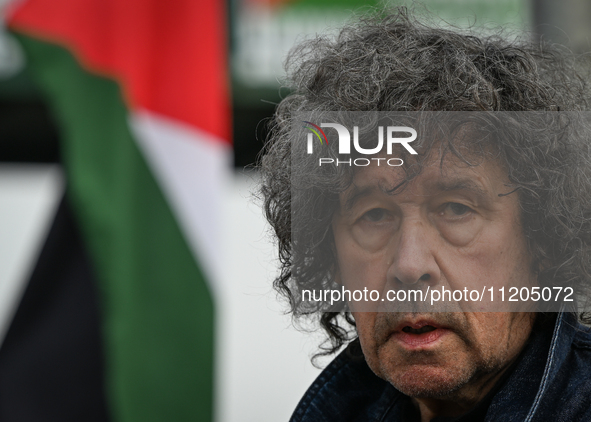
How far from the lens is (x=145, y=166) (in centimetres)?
405

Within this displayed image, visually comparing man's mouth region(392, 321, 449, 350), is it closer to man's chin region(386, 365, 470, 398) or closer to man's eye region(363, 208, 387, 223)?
man's chin region(386, 365, 470, 398)

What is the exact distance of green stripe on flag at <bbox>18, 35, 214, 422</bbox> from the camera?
3713 mm

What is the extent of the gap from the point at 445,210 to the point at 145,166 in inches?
125

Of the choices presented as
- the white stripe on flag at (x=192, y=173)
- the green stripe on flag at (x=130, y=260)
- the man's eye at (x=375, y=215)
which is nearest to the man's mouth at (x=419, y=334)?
the man's eye at (x=375, y=215)

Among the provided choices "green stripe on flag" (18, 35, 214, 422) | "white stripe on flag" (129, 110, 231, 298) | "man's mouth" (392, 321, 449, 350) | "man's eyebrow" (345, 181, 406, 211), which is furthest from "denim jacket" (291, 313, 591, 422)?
"white stripe on flag" (129, 110, 231, 298)

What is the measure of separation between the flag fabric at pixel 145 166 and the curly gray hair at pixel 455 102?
259cm

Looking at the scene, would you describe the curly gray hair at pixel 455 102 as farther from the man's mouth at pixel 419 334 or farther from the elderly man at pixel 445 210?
the man's mouth at pixel 419 334

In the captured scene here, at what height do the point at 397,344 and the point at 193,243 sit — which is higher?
the point at 193,243

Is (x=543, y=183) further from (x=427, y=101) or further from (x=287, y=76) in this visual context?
(x=287, y=76)

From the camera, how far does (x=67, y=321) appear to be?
3.97 m

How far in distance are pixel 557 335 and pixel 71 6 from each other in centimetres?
388

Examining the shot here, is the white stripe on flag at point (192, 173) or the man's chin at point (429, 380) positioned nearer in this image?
the man's chin at point (429, 380)

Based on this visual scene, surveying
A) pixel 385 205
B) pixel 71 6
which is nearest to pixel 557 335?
pixel 385 205

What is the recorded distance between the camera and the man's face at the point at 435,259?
41.8 inches
